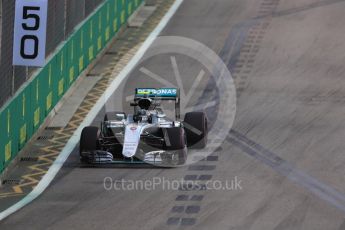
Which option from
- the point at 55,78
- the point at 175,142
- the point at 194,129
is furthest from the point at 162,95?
the point at 55,78

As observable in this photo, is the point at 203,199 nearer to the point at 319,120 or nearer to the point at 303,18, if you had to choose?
the point at 319,120

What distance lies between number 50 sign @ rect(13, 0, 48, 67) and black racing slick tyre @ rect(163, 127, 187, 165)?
13.2 feet

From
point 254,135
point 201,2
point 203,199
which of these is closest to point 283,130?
point 254,135

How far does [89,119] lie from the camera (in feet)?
119

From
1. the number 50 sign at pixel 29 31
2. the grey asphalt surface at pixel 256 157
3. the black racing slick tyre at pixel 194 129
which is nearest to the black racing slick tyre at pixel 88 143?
the grey asphalt surface at pixel 256 157

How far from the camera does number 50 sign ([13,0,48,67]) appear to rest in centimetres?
3058

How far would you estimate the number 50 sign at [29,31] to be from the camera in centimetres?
3058

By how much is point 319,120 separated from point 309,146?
2.91 m

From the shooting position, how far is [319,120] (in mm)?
36000

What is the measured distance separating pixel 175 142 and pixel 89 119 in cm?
591

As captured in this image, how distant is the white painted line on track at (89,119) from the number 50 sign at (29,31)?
315 centimetres
